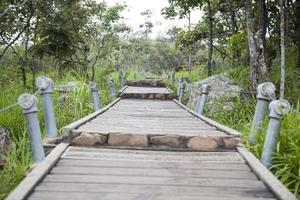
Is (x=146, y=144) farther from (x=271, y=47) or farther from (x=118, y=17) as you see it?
(x=118, y=17)

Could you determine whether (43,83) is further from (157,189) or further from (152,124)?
(157,189)

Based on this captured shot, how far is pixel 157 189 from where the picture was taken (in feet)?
9.32

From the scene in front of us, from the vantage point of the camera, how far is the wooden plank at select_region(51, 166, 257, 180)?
3145 mm

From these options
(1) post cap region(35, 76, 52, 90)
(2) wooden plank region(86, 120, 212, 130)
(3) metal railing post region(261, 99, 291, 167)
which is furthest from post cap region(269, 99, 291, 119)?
(1) post cap region(35, 76, 52, 90)

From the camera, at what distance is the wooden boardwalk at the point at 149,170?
9.00 ft

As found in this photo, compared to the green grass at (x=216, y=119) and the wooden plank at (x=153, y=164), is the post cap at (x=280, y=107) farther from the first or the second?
the wooden plank at (x=153, y=164)

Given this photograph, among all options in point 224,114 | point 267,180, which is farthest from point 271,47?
point 267,180

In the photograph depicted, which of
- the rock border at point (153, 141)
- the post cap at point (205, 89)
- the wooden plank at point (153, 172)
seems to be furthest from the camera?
the post cap at point (205, 89)

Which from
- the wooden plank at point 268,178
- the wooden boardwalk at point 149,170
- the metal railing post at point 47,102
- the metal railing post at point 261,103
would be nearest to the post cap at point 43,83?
the metal railing post at point 47,102

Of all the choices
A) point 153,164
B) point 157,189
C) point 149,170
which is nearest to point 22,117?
point 153,164

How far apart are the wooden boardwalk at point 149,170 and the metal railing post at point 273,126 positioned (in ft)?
0.49

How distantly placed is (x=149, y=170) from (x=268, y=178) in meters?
0.94

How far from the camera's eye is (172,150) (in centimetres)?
394

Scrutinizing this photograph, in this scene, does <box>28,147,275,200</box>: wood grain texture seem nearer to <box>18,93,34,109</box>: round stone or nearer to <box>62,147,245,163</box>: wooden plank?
<box>62,147,245,163</box>: wooden plank
